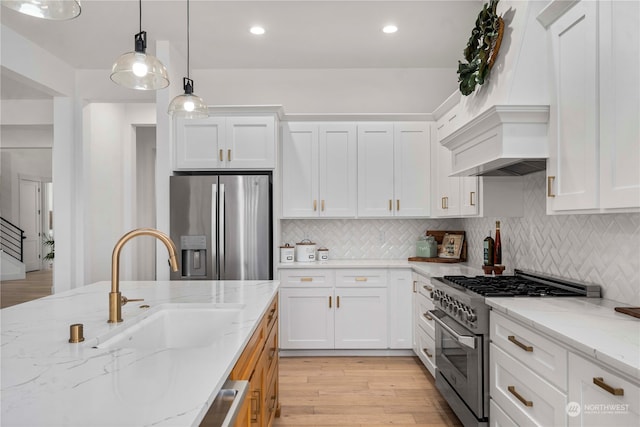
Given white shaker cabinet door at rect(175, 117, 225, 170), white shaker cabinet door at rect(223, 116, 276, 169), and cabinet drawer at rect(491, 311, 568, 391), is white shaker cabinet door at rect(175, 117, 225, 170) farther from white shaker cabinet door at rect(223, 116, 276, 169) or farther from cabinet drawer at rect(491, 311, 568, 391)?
cabinet drawer at rect(491, 311, 568, 391)

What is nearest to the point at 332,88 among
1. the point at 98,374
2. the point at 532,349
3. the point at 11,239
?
the point at 532,349

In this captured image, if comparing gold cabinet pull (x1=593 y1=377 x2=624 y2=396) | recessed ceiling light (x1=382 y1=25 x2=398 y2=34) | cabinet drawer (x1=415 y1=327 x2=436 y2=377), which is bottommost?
cabinet drawer (x1=415 y1=327 x2=436 y2=377)

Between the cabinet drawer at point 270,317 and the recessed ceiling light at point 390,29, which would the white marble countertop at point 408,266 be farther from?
the recessed ceiling light at point 390,29

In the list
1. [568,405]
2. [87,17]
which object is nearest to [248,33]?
[87,17]

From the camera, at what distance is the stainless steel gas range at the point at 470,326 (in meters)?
2.11

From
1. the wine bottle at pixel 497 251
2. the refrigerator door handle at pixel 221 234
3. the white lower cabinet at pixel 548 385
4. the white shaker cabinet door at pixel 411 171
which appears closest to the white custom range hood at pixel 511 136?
the wine bottle at pixel 497 251

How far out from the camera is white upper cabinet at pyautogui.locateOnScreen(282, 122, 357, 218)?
400 cm

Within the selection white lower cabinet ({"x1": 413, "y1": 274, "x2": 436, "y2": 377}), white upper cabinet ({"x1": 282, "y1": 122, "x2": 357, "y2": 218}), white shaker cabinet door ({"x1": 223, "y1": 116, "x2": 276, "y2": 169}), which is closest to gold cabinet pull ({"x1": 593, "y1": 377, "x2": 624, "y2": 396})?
white lower cabinet ({"x1": 413, "y1": 274, "x2": 436, "y2": 377})

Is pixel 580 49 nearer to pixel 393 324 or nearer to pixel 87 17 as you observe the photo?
pixel 393 324

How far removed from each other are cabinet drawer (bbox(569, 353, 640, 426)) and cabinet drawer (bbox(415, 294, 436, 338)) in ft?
5.42

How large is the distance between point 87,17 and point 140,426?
11.7ft

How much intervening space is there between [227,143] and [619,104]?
119 inches

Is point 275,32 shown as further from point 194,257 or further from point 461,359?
point 461,359

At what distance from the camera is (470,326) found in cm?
217
